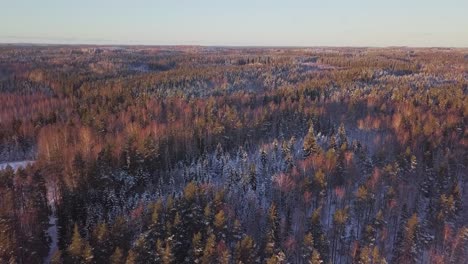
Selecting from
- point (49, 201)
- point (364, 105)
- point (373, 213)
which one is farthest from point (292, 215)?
point (364, 105)

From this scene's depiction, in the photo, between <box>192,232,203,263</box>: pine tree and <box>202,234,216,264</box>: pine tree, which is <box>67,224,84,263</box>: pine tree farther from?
<box>202,234,216,264</box>: pine tree

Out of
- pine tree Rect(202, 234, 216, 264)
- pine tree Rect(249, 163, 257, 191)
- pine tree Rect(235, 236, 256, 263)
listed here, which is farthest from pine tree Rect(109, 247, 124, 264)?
pine tree Rect(249, 163, 257, 191)

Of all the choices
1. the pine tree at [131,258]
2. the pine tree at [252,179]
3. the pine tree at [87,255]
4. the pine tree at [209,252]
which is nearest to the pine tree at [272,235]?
the pine tree at [209,252]

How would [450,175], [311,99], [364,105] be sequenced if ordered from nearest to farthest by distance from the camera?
[450,175], [364,105], [311,99]

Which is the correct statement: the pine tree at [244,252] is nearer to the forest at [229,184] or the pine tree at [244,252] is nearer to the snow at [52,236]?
the forest at [229,184]

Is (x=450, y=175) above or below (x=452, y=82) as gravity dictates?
below

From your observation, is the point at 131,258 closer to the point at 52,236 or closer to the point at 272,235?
the point at 272,235

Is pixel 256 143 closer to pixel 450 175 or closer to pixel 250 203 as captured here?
pixel 250 203

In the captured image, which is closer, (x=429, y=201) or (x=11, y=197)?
(x=11, y=197)
